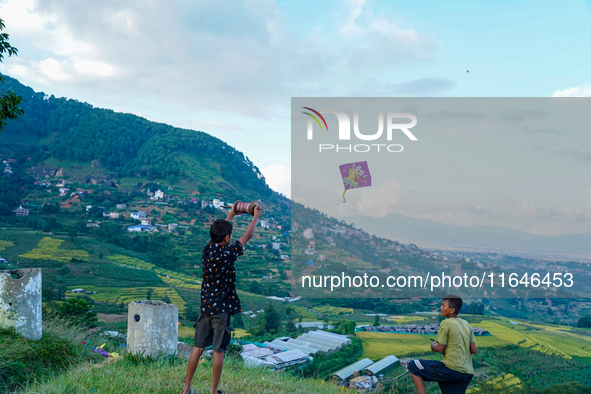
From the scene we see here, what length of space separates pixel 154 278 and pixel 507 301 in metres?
36.4

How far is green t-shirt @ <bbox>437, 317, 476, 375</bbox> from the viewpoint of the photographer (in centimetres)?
332

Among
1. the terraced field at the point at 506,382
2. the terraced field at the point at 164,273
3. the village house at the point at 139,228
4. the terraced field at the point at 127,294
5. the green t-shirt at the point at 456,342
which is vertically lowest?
the terraced field at the point at 506,382

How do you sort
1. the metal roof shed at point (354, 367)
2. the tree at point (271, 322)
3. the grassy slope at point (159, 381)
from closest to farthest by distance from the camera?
1. the grassy slope at point (159, 381)
2. the metal roof shed at point (354, 367)
3. the tree at point (271, 322)

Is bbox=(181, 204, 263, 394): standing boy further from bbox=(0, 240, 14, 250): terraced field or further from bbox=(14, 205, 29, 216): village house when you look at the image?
bbox=(14, 205, 29, 216): village house

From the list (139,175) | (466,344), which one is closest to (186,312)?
(466,344)

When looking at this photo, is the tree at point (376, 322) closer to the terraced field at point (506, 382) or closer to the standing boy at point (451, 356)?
the terraced field at point (506, 382)

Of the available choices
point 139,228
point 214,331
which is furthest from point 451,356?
point 139,228

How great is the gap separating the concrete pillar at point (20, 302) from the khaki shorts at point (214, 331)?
329 centimetres

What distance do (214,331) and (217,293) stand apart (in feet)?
0.94

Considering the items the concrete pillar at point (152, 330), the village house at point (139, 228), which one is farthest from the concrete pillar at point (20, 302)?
the village house at point (139, 228)

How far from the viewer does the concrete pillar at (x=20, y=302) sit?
5.46 m

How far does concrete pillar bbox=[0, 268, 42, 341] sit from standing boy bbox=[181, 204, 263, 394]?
3.26 meters

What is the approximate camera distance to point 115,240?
58.7 m

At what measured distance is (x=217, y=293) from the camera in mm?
3379
